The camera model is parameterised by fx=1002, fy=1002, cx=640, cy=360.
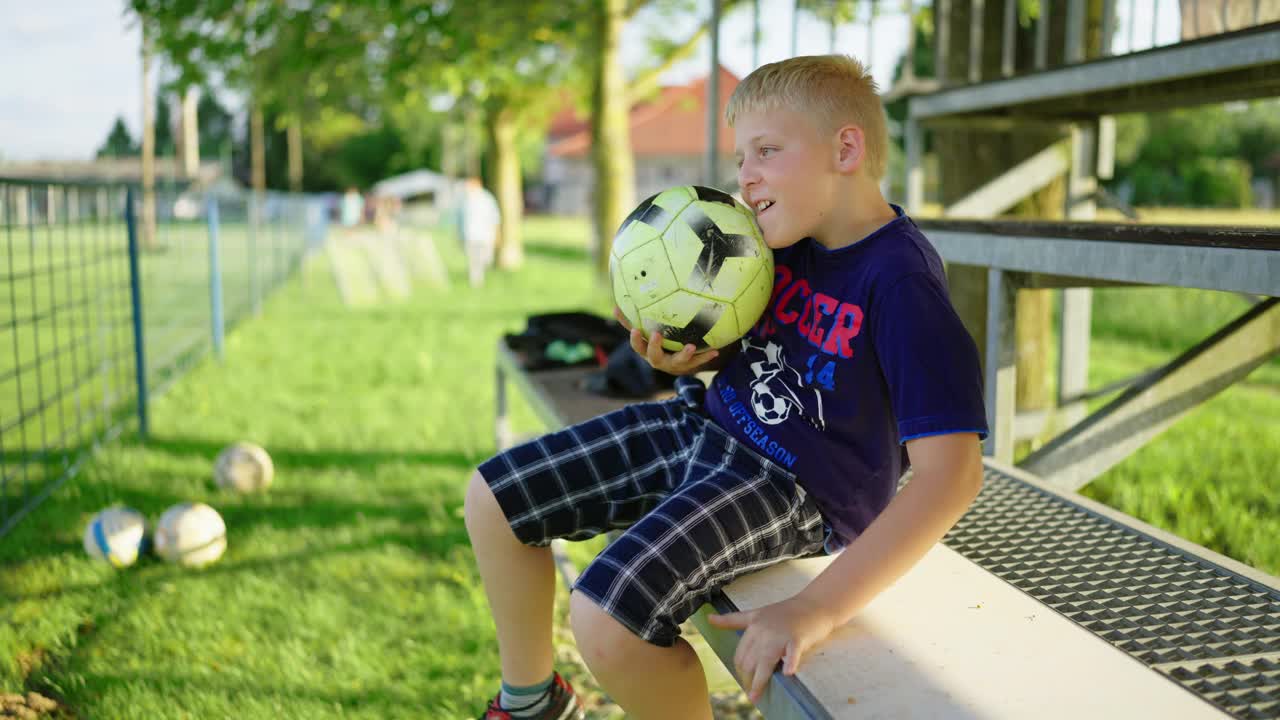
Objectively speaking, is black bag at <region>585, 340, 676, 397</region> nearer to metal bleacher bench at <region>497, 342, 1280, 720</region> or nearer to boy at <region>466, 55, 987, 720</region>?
boy at <region>466, 55, 987, 720</region>

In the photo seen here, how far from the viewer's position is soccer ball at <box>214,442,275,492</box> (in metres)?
4.66

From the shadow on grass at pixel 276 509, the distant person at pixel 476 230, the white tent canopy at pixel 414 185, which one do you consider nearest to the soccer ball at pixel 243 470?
the shadow on grass at pixel 276 509

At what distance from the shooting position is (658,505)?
6.48ft

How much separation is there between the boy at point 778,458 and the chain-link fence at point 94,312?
8.43 ft

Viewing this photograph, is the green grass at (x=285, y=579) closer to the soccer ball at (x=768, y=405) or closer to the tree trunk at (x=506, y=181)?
the soccer ball at (x=768, y=405)

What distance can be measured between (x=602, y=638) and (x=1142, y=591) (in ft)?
3.40

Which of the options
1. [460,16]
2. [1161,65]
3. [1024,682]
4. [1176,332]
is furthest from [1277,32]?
[460,16]

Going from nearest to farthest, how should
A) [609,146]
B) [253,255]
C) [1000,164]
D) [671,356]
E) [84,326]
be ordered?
[671,356] < [1000,164] < [84,326] < [253,255] < [609,146]

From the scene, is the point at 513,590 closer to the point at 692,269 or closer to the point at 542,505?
the point at 542,505

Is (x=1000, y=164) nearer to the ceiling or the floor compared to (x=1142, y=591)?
nearer to the ceiling

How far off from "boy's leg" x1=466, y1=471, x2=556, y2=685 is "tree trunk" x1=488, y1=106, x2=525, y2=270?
60.6ft

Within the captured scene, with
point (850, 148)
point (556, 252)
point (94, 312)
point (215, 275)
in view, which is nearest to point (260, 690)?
point (850, 148)

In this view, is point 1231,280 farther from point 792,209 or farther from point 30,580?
point 30,580

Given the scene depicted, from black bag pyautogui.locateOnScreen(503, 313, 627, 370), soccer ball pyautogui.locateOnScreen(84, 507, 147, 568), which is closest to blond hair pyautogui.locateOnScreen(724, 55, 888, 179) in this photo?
black bag pyautogui.locateOnScreen(503, 313, 627, 370)
